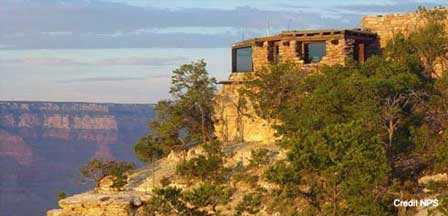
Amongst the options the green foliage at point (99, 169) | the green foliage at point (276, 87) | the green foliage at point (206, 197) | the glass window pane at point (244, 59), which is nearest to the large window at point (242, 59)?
the glass window pane at point (244, 59)

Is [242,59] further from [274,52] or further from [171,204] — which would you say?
[171,204]

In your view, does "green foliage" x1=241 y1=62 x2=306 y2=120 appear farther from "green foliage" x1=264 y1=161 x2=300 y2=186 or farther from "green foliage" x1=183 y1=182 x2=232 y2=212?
"green foliage" x1=264 y1=161 x2=300 y2=186

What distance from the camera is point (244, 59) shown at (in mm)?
51281

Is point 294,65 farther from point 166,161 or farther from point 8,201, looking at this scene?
point 8,201

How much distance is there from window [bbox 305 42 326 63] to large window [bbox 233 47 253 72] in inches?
124

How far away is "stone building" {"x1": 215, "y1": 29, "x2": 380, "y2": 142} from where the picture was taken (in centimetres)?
4750

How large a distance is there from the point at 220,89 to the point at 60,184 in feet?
206

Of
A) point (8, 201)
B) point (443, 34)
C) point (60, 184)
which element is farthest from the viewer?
point (60, 184)

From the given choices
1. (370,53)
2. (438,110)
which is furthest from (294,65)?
(438,110)

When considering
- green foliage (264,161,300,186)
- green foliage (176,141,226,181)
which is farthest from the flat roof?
green foliage (264,161,300,186)

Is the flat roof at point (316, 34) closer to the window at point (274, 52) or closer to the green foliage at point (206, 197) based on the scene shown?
the window at point (274, 52)

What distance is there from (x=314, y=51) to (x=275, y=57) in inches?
77.4

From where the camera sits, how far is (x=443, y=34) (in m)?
46.6

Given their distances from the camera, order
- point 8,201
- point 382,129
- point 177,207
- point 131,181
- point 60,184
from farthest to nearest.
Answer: point 60,184 → point 8,201 → point 131,181 → point 382,129 → point 177,207
